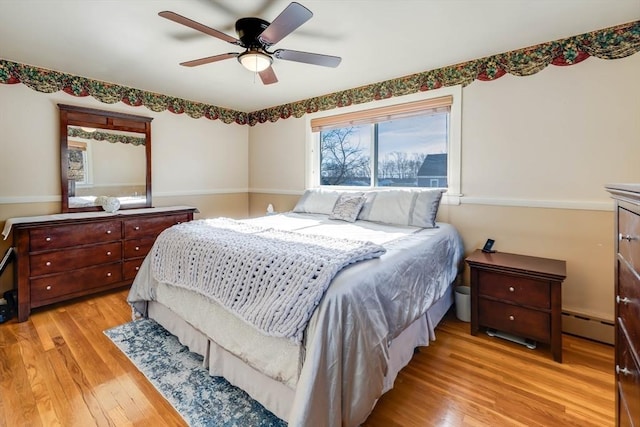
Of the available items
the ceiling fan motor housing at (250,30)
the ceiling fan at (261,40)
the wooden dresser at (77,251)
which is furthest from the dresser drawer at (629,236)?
the wooden dresser at (77,251)

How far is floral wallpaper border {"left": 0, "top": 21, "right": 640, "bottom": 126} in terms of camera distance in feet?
7.31

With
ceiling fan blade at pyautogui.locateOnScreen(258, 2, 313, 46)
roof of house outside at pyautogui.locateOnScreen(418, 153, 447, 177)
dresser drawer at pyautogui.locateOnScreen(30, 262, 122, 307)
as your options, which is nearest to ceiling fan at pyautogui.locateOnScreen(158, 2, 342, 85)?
ceiling fan blade at pyautogui.locateOnScreen(258, 2, 313, 46)

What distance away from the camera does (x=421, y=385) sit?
6.04 feet

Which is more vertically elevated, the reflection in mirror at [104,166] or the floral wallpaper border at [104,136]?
the floral wallpaper border at [104,136]

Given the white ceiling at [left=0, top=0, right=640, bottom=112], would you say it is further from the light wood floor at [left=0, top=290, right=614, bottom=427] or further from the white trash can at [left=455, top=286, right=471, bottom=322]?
the light wood floor at [left=0, top=290, right=614, bottom=427]

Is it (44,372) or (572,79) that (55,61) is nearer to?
(44,372)

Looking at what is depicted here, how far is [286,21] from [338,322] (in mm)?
1595

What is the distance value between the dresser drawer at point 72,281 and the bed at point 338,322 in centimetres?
85

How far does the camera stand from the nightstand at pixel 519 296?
6.79 feet

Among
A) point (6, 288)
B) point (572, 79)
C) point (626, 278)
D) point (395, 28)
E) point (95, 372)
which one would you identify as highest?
point (395, 28)

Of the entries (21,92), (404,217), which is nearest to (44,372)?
(21,92)

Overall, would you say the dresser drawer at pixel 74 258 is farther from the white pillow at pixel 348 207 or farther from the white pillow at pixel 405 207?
the white pillow at pixel 405 207

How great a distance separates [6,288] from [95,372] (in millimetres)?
Answer: 1867

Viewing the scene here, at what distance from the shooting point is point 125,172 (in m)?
3.59
